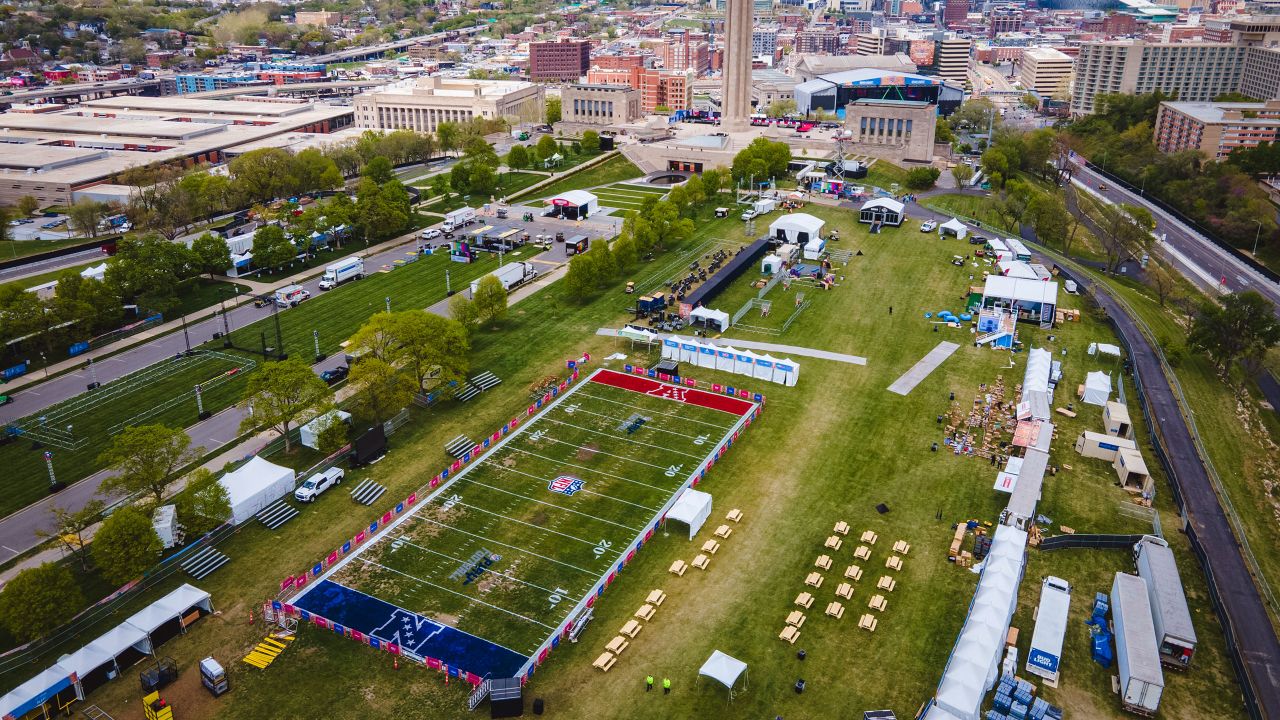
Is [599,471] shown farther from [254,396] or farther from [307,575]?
[254,396]

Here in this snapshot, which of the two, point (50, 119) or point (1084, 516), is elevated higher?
point (50, 119)

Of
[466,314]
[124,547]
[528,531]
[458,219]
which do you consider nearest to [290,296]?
[466,314]

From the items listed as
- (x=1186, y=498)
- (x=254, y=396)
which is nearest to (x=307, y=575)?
(x=254, y=396)

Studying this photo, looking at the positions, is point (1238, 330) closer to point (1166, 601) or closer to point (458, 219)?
point (1166, 601)

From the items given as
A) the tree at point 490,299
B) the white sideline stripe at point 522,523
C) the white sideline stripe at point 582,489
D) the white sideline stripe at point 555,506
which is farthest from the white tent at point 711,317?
the white sideline stripe at point 522,523

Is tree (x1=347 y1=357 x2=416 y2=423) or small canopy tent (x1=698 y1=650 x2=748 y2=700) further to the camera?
tree (x1=347 y1=357 x2=416 y2=423)

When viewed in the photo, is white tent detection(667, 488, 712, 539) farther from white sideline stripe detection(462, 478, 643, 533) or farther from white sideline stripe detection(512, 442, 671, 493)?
white sideline stripe detection(512, 442, 671, 493)

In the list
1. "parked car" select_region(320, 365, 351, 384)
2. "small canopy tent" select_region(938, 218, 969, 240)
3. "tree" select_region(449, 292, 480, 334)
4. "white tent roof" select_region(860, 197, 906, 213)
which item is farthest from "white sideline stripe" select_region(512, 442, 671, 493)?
"small canopy tent" select_region(938, 218, 969, 240)
